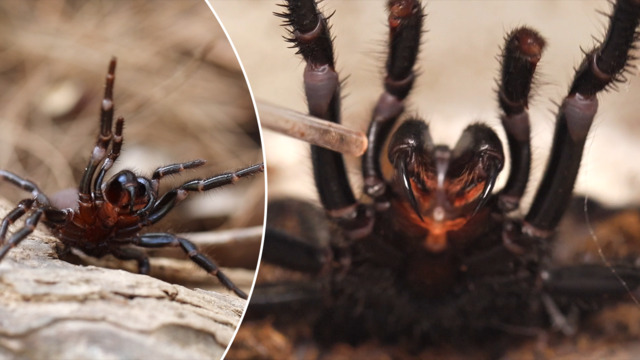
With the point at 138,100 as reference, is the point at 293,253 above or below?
below

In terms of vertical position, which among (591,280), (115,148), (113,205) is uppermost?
(115,148)

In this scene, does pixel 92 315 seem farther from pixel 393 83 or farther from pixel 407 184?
pixel 393 83

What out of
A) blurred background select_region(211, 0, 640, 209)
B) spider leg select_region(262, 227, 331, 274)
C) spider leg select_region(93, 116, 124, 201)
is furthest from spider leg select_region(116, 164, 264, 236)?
blurred background select_region(211, 0, 640, 209)

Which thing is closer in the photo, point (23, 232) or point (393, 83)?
point (23, 232)

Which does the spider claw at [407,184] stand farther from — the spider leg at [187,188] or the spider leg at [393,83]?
the spider leg at [187,188]

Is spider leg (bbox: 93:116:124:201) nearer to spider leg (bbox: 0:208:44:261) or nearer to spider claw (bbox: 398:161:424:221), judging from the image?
spider leg (bbox: 0:208:44:261)

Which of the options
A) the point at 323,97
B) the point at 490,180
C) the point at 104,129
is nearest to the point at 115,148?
the point at 104,129
